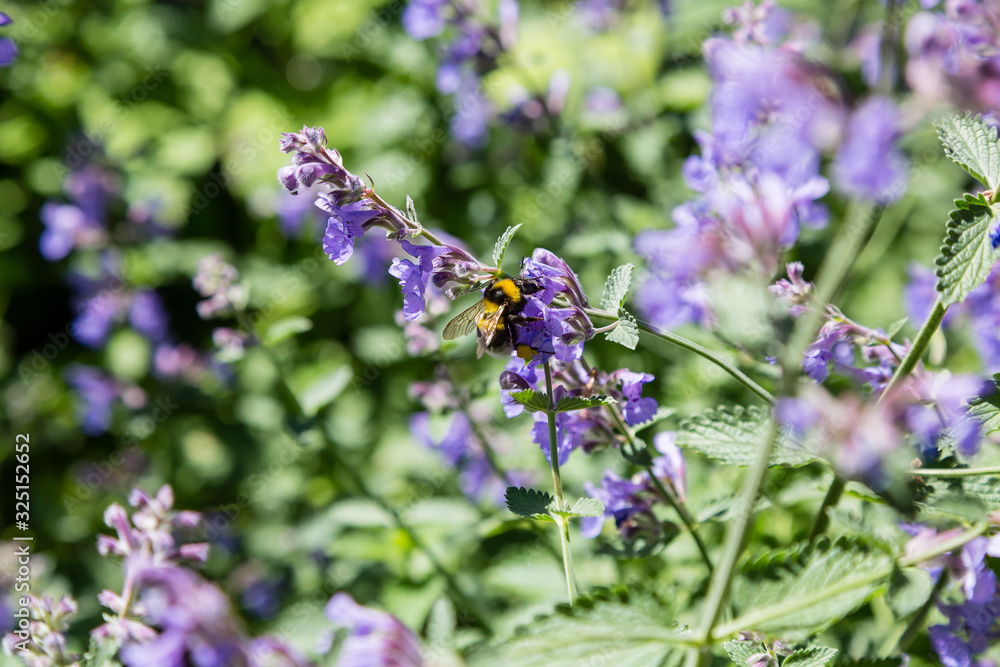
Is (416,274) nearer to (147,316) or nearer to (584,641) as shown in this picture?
(584,641)

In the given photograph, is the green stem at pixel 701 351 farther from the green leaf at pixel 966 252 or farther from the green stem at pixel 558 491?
the green leaf at pixel 966 252

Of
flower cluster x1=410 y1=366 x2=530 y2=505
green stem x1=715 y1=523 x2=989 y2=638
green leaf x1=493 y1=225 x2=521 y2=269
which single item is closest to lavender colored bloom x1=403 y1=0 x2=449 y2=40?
flower cluster x1=410 y1=366 x2=530 y2=505

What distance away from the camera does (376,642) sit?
4.15 feet

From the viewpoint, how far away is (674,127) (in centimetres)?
405

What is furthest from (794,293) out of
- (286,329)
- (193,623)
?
(286,329)

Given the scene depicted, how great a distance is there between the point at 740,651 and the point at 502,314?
0.93 metres

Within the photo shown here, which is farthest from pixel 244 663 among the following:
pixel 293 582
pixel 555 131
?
pixel 555 131

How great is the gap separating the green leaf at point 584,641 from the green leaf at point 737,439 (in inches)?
16.3

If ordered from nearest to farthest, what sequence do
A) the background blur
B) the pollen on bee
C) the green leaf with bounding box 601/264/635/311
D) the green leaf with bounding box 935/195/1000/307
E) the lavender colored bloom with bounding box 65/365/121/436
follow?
the green leaf with bounding box 935/195/1000/307
the green leaf with bounding box 601/264/635/311
the pollen on bee
the background blur
the lavender colored bloom with bounding box 65/365/121/436

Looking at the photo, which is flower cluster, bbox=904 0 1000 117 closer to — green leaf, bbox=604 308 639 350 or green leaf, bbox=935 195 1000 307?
green leaf, bbox=935 195 1000 307

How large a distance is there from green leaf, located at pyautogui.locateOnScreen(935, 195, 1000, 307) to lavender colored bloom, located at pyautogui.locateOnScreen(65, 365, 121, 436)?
4385 millimetres

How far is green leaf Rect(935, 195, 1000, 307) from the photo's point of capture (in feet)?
4.90

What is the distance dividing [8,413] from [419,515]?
344 cm

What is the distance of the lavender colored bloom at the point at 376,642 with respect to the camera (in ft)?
4.12
